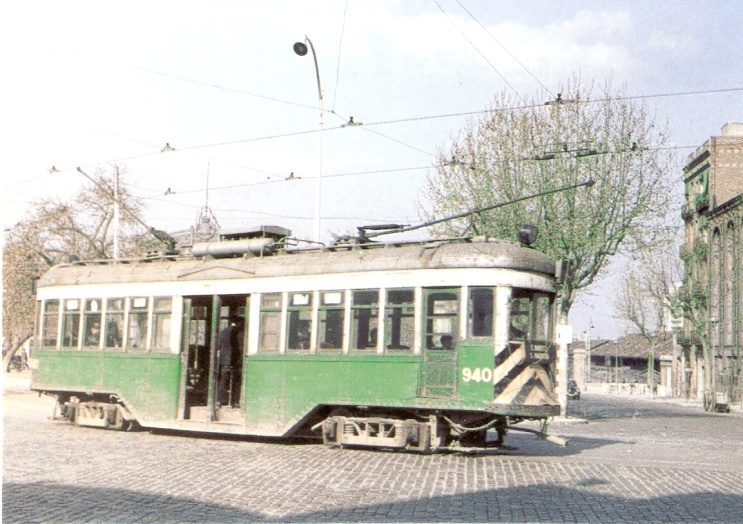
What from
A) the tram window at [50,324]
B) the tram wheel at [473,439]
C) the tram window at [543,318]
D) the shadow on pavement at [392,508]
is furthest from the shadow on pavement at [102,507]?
the tram window at [50,324]

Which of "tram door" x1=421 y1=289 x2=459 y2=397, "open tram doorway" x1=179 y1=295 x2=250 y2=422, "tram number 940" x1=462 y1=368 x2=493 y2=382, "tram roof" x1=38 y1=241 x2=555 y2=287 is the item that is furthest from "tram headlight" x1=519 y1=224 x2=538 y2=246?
"open tram doorway" x1=179 y1=295 x2=250 y2=422

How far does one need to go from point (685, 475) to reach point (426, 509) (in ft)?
16.2

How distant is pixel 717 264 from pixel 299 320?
142 ft

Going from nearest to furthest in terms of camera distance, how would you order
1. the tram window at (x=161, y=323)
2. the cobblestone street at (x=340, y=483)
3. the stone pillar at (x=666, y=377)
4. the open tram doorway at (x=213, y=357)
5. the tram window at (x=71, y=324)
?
the cobblestone street at (x=340, y=483) < the open tram doorway at (x=213, y=357) < the tram window at (x=161, y=323) < the tram window at (x=71, y=324) < the stone pillar at (x=666, y=377)

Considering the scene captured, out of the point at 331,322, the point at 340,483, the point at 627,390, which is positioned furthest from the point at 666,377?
the point at 340,483

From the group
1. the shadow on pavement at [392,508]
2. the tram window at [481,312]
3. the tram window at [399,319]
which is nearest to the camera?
the shadow on pavement at [392,508]

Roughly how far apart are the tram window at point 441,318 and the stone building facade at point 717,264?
34080mm

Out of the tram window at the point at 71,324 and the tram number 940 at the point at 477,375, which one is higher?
the tram window at the point at 71,324

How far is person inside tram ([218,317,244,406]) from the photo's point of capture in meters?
16.6

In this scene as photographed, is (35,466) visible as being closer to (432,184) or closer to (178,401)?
(178,401)

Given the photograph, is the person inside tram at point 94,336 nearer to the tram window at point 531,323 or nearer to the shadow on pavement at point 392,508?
the shadow on pavement at point 392,508

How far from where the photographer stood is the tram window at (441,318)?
547 inches

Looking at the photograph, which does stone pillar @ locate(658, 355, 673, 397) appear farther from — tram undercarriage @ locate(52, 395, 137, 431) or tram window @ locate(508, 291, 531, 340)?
tram window @ locate(508, 291, 531, 340)

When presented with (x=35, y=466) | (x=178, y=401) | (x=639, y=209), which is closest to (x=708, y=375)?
(x=639, y=209)
